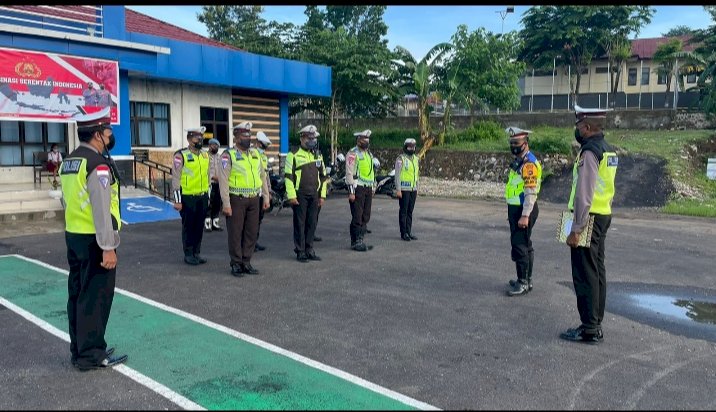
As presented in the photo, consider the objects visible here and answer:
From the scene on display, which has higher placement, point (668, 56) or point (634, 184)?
point (668, 56)

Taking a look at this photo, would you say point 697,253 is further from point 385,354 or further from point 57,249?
point 57,249

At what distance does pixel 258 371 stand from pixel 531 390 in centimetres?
205

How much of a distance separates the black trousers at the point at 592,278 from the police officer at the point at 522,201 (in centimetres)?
147

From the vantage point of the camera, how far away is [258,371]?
4414 mm

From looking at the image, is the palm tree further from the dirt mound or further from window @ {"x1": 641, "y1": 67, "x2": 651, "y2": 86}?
window @ {"x1": 641, "y1": 67, "x2": 651, "y2": 86}

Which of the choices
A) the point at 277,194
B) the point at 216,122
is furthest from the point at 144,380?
the point at 216,122

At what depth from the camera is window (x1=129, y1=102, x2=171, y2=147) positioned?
17047mm

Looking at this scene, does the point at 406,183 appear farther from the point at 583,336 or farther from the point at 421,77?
the point at 421,77

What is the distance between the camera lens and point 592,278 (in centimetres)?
524

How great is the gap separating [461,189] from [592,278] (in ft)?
52.2

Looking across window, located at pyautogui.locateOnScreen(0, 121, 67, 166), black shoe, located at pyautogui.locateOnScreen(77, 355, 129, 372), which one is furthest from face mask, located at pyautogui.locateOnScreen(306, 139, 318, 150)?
window, located at pyautogui.locateOnScreen(0, 121, 67, 166)

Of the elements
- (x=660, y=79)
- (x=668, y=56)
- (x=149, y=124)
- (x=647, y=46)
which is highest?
(x=647, y=46)

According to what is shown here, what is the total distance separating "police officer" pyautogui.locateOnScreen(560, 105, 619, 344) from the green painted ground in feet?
7.53

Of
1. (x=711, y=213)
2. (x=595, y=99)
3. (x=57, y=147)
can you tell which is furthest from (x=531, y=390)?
(x=595, y=99)
